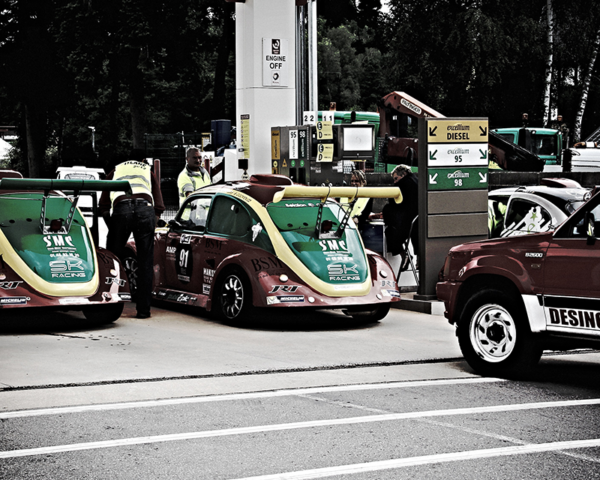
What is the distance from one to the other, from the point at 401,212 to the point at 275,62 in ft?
12.3

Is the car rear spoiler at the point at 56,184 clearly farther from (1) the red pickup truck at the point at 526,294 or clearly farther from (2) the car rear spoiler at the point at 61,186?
(1) the red pickup truck at the point at 526,294

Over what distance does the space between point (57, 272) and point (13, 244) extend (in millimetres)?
545

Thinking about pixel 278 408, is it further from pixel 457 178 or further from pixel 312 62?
pixel 312 62

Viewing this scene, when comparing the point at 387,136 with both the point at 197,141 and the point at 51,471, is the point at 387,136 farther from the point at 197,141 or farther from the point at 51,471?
the point at 51,471

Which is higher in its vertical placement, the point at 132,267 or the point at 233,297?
the point at 132,267

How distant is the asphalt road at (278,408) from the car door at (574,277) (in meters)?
0.56

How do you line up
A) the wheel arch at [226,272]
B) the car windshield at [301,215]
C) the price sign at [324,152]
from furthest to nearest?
the price sign at [324,152] < the car windshield at [301,215] < the wheel arch at [226,272]

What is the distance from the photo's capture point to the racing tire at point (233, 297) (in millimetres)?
11055

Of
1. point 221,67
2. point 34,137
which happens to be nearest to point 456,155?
point 221,67

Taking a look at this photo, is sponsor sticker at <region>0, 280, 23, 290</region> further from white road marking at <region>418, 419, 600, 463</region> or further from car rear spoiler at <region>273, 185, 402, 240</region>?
white road marking at <region>418, 419, 600, 463</region>

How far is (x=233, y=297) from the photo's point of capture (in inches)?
444

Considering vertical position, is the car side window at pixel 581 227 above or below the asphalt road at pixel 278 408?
above

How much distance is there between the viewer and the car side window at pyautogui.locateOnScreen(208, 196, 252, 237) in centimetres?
1154

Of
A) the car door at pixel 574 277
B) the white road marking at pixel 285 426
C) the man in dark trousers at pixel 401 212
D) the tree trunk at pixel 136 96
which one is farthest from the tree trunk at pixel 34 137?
the white road marking at pixel 285 426
